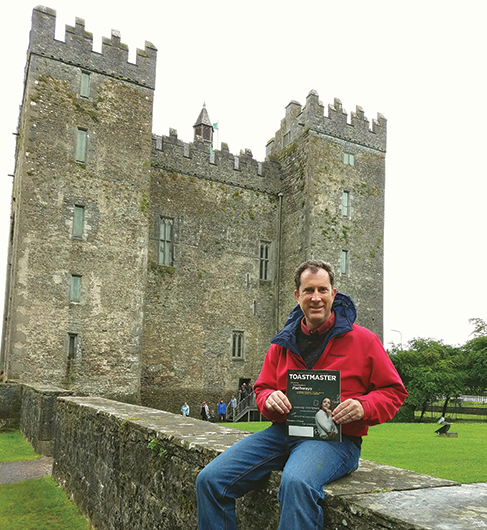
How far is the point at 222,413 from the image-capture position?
23297mm

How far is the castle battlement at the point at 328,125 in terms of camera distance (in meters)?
25.4

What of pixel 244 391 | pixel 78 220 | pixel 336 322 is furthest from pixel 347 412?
pixel 244 391

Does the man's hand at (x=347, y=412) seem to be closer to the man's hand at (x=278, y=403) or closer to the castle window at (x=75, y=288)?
the man's hand at (x=278, y=403)

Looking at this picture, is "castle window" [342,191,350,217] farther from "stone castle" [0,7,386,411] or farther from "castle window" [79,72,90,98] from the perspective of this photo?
"castle window" [79,72,90,98]

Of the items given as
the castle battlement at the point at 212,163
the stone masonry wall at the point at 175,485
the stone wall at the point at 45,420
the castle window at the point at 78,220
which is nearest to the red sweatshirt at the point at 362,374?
the stone masonry wall at the point at 175,485

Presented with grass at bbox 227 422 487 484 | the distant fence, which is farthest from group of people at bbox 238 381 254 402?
the distant fence

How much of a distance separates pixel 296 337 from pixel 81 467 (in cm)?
413

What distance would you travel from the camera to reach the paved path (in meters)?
7.96

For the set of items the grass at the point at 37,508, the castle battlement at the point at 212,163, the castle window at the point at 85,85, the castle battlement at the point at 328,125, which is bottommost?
the grass at the point at 37,508

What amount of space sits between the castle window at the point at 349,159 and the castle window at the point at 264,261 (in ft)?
18.8

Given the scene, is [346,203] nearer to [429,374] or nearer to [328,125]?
[328,125]

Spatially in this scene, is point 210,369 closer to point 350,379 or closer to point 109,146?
point 109,146

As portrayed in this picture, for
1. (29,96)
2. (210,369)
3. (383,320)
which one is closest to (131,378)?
(210,369)

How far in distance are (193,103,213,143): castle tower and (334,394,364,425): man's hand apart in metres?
41.1
